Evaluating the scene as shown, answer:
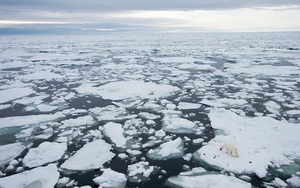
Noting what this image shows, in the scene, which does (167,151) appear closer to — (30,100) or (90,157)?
(90,157)

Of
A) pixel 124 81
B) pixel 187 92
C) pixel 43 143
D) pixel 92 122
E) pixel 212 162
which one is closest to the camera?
pixel 212 162

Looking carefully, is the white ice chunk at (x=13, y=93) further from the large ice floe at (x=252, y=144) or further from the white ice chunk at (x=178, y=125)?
the large ice floe at (x=252, y=144)

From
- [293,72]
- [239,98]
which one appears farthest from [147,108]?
[293,72]

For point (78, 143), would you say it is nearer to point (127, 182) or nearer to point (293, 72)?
point (127, 182)

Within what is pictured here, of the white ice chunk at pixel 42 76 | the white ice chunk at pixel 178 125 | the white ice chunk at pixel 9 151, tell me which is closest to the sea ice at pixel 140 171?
the white ice chunk at pixel 178 125

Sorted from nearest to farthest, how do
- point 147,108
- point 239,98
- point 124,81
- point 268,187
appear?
point 268,187 → point 147,108 → point 239,98 → point 124,81
